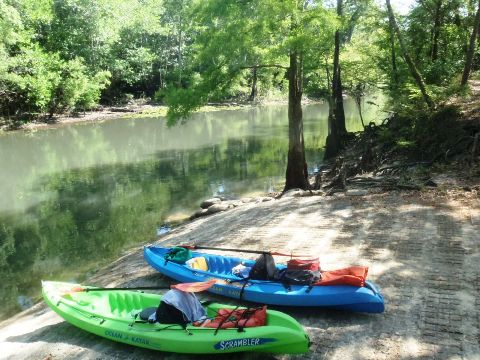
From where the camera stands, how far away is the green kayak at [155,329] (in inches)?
171

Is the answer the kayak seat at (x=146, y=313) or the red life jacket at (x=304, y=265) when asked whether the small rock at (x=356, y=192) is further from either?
the kayak seat at (x=146, y=313)

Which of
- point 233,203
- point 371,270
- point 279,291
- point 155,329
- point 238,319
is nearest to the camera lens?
point 238,319

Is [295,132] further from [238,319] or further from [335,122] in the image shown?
[238,319]

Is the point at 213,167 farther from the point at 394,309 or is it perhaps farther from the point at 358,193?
the point at 394,309

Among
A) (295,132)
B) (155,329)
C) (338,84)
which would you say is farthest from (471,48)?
(155,329)

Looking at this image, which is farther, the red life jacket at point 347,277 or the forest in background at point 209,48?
the forest in background at point 209,48

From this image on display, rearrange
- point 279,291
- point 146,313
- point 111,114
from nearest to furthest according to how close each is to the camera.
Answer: point 146,313 < point 279,291 < point 111,114

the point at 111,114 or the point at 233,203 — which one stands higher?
the point at 111,114

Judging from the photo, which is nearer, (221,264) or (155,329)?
(155,329)

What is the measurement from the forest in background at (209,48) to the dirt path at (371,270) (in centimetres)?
369

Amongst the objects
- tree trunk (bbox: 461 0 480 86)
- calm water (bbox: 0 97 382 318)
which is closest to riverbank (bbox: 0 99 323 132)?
calm water (bbox: 0 97 382 318)

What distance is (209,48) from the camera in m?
10.2

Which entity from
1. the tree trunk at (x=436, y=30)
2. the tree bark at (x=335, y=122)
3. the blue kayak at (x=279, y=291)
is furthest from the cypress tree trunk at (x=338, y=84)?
the blue kayak at (x=279, y=291)

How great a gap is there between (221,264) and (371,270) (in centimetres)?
210
